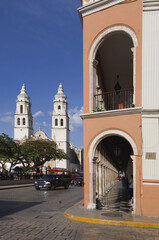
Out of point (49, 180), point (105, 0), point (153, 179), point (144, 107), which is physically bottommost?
point (49, 180)

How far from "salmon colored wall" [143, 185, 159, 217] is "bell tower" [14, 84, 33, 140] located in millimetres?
90920

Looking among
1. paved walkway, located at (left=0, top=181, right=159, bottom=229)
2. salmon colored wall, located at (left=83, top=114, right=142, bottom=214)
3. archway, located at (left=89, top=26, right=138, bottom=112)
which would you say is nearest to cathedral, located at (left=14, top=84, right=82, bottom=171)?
archway, located at (left=89, top=26, right=138, bottom=112)

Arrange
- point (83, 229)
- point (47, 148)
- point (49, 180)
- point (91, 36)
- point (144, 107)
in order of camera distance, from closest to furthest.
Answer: point (83, 229) < point (144, 107) < point (91, 36) < point (49, 180) < point (47, 148)

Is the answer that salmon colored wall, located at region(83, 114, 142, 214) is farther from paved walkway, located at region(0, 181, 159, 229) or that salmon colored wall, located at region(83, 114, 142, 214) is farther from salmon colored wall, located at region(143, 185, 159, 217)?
paved walkway, located at region(0, 181, 159, 229)

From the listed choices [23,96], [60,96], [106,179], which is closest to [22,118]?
[23,96]

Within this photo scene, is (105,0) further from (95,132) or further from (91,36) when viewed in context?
(95,132)

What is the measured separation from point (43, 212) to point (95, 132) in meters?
4.02

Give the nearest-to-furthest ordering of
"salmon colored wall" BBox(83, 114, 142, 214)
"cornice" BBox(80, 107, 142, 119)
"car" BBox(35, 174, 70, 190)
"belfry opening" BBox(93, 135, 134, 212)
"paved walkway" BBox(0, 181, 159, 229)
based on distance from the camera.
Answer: "paved walkway" BBox(0, 181, 159, 229) < "salmon colored wall" BBox(83, 114, 142, 214) < "cornice" BBox(80, 107, 142, 119) < "belfry opening" BBox(93, 135, 134, 212) < "car" BBox(35, 174, 70, 190)

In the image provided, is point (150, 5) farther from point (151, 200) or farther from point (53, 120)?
point (53, 120)

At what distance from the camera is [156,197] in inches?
390

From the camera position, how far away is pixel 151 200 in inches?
392

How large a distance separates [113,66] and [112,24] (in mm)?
4330

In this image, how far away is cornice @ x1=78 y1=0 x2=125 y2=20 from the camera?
11789 mm

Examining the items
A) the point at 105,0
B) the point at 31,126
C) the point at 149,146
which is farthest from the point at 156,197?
the point at 31,126
